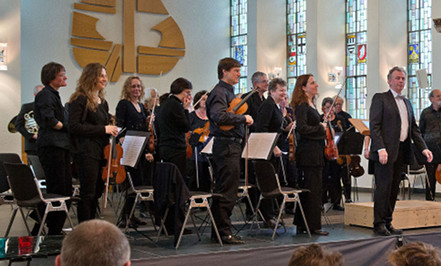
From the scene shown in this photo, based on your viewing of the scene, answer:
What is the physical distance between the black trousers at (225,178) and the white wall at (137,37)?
7.56 metres

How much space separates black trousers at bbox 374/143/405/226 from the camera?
19.9 feet

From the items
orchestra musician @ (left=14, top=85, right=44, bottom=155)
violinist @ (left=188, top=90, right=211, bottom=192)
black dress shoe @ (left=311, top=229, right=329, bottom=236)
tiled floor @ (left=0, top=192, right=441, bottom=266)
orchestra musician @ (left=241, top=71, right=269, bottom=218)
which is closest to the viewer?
tiled floor @ (left=0, top=192, right=441, bottom=266)

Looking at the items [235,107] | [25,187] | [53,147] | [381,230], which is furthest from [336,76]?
[25,187]

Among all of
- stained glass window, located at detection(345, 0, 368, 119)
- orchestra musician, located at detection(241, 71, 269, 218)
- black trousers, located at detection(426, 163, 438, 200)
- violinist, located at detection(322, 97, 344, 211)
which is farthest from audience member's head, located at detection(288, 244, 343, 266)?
stained glass window, located at detection(345, 0, 368, 119)

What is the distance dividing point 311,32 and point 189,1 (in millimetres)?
3225

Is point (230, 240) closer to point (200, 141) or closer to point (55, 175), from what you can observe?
point (55, 175)

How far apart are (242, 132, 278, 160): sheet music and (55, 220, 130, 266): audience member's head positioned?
4.17 metres

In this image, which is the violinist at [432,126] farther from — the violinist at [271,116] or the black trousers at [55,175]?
the black trousers at [55,175]

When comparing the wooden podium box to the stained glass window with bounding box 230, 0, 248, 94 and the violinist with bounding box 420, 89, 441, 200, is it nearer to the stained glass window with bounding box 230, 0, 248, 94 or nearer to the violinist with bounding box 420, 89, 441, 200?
the violinist with bounding box 420, 89, 441, 200

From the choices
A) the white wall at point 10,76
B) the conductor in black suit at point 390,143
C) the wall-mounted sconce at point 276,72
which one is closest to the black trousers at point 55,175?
the conductor in black suit at point 390,143

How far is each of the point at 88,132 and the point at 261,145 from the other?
177 centimetres

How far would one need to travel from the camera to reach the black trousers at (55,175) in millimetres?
5301

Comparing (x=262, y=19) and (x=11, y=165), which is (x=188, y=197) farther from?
(x=262, y=19)

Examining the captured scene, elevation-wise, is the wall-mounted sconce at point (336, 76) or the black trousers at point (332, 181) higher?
the wall-mounted sconce at point (336, 76)
